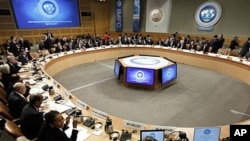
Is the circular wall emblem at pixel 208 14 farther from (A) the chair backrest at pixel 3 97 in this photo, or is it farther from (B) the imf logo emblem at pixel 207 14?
(A) the chair backrest at pixel 3 97

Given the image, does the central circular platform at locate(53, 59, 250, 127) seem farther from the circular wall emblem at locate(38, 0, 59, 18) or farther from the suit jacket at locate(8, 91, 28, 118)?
the circular wall emblem at locate(38, 0, 59, 18)

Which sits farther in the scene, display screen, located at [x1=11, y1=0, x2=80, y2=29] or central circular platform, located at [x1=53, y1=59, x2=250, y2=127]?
display screen, located at [x1=11, y1=0, x2=80, y2=29]

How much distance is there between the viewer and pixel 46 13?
11.9 meters

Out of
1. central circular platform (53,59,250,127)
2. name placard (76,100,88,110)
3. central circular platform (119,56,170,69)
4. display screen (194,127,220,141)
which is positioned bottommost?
central circular platform (53,59,250,127)

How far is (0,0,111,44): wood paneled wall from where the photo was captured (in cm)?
1082

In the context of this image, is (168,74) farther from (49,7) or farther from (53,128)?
(49,7)

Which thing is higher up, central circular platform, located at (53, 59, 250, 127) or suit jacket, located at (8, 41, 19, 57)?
suit jacket, located at (8, 41, 19, 57)

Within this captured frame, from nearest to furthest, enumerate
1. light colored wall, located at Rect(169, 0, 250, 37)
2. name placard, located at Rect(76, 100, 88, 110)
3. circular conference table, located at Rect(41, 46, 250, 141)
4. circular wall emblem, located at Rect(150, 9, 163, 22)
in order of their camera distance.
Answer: name placard, located at Rect(76, 100, 88, 110) → circular conference table, located at Rect(41, 46, 250, 141) → light colored wall, located at Rect(169, 0, 250, 37) → circular wall emblem, located at Rect(150, 9, 163, 22)

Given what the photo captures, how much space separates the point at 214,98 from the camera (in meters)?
5.27

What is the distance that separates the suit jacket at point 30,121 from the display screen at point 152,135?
1346 millimetres

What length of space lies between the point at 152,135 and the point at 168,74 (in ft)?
14.4

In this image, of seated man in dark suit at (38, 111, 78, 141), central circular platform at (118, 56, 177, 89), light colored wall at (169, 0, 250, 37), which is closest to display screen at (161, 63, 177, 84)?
central circular platform at (118, 56, 177, 89)

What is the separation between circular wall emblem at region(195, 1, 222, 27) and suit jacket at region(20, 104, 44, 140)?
10996 millimetres

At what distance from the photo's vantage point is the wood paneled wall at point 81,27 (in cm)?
1082
